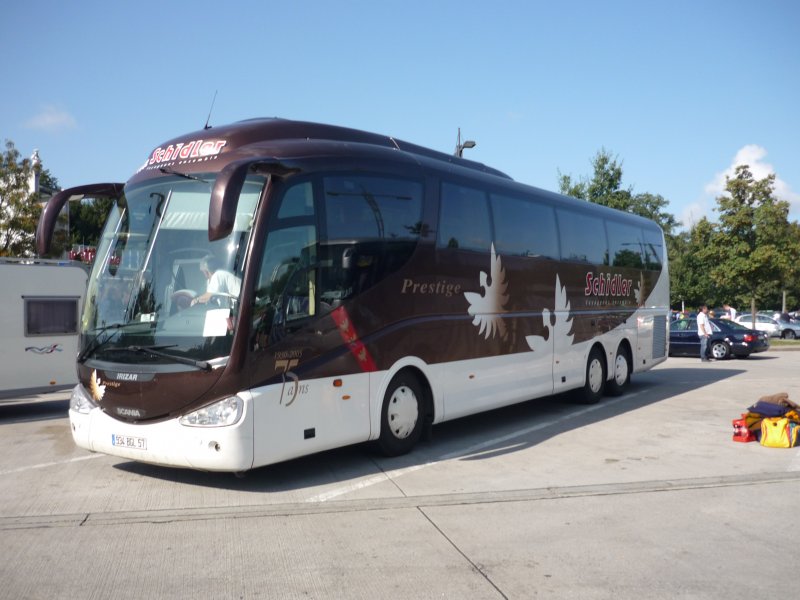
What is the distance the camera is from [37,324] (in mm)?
13258

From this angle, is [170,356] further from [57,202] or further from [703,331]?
[703,331]

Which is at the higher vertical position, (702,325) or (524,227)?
(524,227)

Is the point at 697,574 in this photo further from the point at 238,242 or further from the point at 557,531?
the point at 238,242

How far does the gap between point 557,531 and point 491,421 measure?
6035 mm

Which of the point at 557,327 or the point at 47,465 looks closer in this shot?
the point at 47,465

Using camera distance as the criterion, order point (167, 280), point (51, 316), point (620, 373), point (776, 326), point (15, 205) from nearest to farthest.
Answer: point (167, 280) < point (51, 316) < point (620, 373) < point (15, 205) < point (776, 326)

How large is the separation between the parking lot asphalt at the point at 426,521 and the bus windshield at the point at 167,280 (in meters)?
1.50

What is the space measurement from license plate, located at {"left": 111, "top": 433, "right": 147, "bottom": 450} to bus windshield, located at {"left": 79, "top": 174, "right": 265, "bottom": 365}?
2.50ft

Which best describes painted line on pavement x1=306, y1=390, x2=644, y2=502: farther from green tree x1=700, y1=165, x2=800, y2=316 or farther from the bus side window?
green tree x1=700, y1=165, x2=800, y2=316

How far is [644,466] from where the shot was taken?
8.75 metres

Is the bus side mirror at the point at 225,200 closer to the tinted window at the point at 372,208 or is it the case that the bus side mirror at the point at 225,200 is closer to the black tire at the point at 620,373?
the tinted window at the point at 372,208

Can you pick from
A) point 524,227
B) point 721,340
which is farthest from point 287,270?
point 721,340

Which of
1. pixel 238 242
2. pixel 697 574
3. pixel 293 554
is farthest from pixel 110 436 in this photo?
pixel 697 574

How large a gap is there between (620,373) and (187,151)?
1053 centimetres
